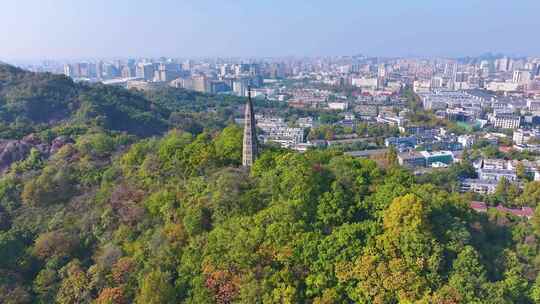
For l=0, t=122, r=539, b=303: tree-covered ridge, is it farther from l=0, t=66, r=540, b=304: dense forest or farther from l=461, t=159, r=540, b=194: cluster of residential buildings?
l=461, t=159, r=540, b=194: cluster of residential buildings

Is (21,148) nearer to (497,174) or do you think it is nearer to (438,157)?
(438,157)

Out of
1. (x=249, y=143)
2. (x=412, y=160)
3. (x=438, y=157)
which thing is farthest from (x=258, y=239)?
(x=438, y=157)

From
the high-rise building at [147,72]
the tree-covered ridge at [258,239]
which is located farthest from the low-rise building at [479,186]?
the high-rise building at [147,72]

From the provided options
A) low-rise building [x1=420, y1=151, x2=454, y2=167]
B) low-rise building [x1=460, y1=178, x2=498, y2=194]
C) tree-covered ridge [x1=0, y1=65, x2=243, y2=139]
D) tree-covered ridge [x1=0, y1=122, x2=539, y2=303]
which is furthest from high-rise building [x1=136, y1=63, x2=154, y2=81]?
tree-covered ridge [x1=0, y1=122, x2=539, y2=303]

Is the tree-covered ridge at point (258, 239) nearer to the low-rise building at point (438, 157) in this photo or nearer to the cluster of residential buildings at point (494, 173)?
the cluster of residential buildings at point (494, 173)

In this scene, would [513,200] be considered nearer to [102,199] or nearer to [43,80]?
[102,199]

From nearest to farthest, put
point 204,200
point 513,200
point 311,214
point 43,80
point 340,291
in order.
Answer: point 340,291 < point 311,214 < point 204,200 < point 513,200 < point 43,80

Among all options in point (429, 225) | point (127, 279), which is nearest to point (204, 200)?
point (127, 279)
